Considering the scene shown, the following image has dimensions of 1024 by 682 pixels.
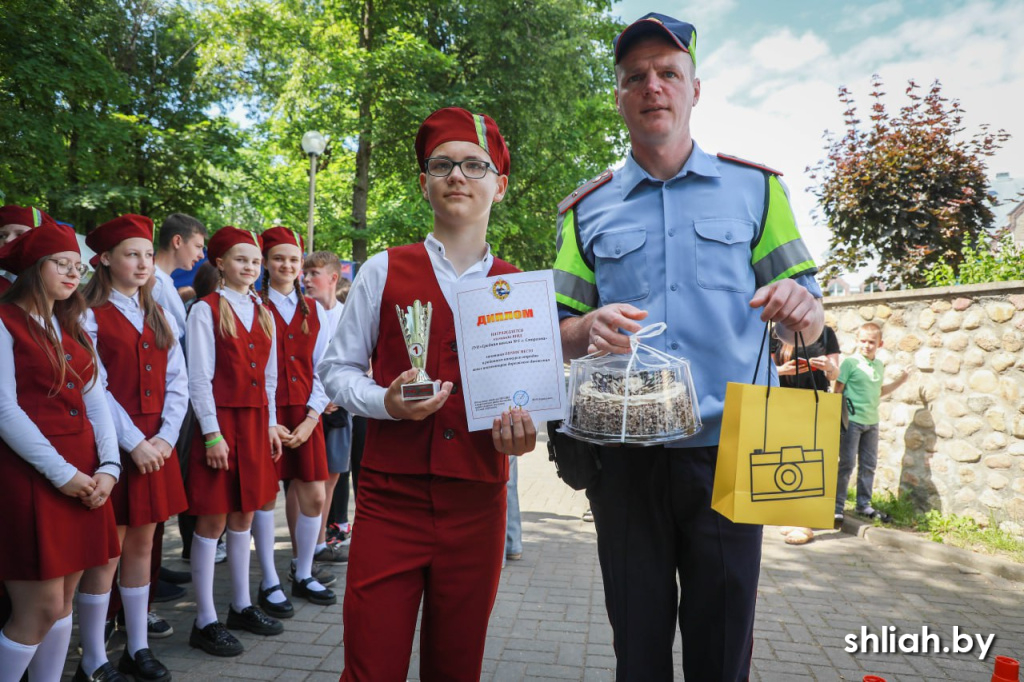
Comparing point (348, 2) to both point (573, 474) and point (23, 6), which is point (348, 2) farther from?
point (573, 474)

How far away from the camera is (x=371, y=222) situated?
A: 18.2m

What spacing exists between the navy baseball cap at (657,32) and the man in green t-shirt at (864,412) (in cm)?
598

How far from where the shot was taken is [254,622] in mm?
4230

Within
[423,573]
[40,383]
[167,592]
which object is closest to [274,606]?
[167,592]

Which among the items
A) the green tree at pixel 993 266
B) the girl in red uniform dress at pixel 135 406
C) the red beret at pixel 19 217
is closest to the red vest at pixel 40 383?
the girl in red uniform dress at pixel 135 406

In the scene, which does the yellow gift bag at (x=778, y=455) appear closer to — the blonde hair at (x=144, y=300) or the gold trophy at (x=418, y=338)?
the gold trophy at (x=418, y=338)

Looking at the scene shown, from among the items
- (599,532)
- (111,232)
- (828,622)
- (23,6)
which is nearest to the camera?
(599,532)

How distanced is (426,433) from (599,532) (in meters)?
0.64

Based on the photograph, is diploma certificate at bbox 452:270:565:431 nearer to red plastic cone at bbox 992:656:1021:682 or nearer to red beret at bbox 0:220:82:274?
red plastic cone at bbox 992:656:1021:682

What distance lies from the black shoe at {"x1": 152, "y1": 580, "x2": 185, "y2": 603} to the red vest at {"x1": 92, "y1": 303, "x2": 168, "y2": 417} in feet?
6.07

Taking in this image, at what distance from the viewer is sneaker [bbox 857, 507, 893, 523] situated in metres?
7.07

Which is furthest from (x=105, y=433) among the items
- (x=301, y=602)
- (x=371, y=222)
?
(x=371, y=222)

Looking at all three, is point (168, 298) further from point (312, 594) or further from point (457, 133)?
point (457, 133)

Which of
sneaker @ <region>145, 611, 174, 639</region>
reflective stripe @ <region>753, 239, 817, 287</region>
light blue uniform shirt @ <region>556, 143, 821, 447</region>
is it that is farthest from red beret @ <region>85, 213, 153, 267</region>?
reflective stripe @ <region>753, 239, 817, 287</region>
